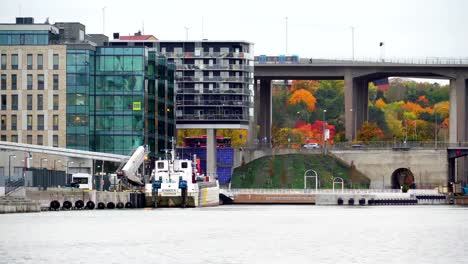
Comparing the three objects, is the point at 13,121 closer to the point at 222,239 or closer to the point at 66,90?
the point at 66,90

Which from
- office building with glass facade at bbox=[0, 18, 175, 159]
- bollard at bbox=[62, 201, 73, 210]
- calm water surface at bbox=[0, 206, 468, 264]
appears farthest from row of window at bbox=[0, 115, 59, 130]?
calm water surface at bbox=[0, 206, 468, 264]

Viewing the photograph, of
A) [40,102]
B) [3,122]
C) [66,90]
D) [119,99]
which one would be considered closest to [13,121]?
[3,122]

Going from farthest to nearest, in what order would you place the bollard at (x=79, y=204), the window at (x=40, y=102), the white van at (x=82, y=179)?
the window at (x=40, y=102)
the white van at (x=82, y=179)
the bollard at (x=79, y=204)

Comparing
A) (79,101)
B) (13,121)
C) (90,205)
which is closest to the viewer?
(90,205)

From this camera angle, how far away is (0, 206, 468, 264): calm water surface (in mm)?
81125

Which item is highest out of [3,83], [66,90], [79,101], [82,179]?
[3,83]

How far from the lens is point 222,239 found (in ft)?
315

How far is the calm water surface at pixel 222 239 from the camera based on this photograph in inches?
3194

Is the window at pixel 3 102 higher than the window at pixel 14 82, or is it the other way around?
the window at pixel 14 82

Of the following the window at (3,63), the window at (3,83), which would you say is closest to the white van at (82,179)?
the window at (3,83)

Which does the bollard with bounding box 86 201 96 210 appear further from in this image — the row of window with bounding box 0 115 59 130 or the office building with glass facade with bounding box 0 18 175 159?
the row of window with bounding box 0 115 59 130

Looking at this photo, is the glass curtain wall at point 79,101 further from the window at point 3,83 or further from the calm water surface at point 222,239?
the calm water surface at point 222,239

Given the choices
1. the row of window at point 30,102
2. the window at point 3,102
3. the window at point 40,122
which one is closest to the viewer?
the window at point 40,122

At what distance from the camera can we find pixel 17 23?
19375 centimetres
